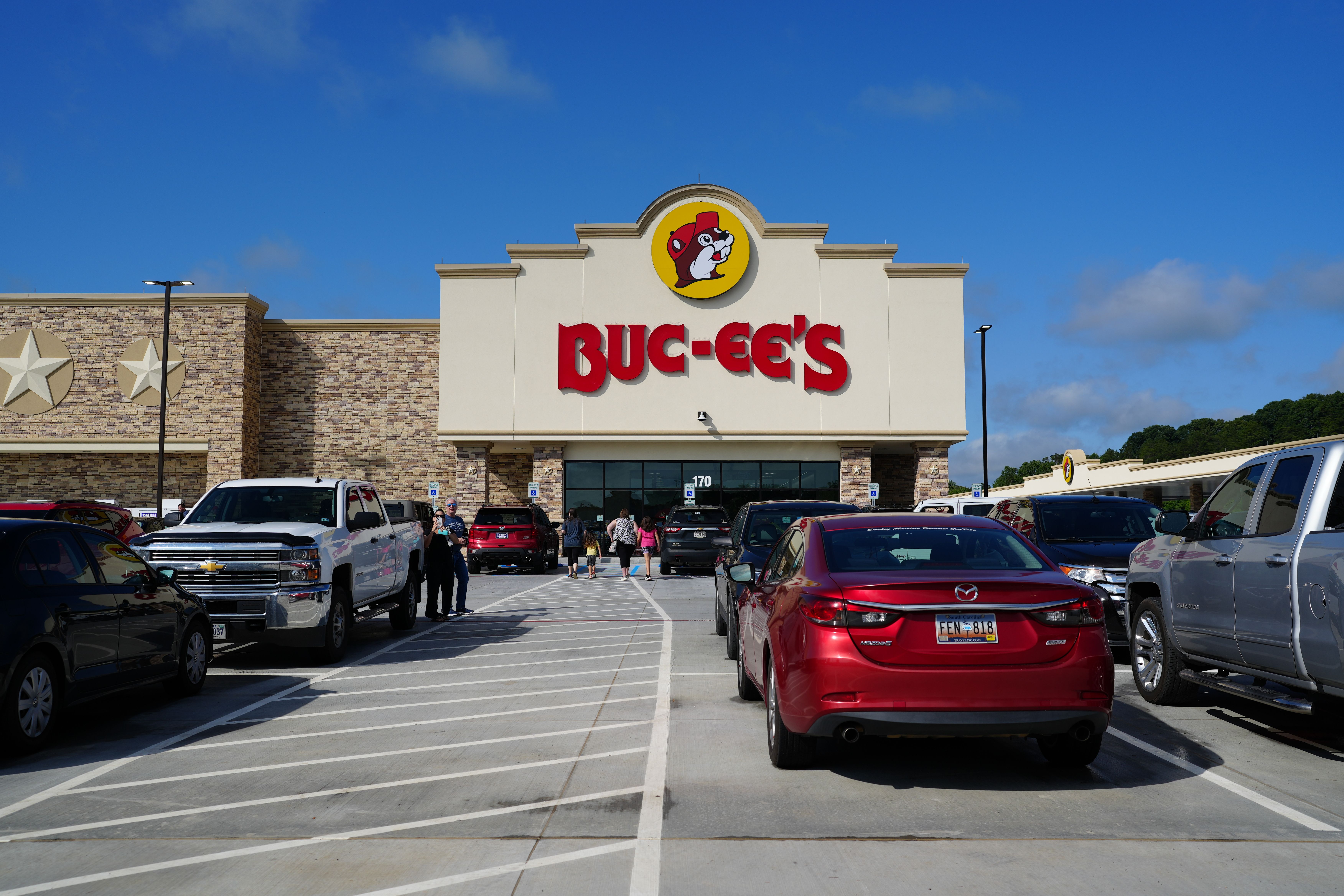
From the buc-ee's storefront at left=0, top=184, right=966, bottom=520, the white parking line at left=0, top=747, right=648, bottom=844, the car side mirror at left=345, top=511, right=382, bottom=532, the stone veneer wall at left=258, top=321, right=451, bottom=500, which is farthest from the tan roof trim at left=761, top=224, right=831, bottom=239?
the white parking line at left=0, top=747, right=648, bottom=844

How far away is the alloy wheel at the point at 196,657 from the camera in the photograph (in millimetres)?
9148

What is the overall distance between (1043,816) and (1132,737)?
7.66ft

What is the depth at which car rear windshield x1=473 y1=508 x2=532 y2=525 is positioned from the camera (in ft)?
89.4

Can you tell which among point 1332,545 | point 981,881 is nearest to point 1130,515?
point 1332,545

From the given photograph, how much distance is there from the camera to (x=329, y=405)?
40.2 m

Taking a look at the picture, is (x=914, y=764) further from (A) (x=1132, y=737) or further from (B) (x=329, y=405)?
(B) (x=329, y=405)

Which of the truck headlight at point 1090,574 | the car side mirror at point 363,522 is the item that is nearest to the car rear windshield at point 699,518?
the car side mirror at point 363,522

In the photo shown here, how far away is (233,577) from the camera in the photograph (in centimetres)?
1052

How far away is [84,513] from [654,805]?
14.0 metres

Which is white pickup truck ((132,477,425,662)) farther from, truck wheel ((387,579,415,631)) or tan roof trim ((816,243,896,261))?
tan roof trim ((816,243,896,261))

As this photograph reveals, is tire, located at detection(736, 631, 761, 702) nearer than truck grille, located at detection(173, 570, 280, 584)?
Yes

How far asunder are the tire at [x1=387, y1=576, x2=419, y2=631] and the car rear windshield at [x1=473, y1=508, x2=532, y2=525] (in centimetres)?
1228

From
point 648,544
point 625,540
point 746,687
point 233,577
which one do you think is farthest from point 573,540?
point 746,687

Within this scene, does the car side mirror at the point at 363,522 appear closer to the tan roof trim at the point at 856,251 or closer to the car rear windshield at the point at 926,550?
the car rear windshield at the point at 926,550
